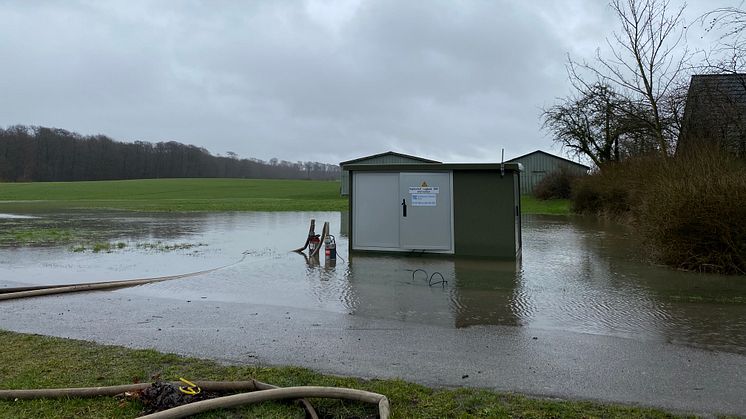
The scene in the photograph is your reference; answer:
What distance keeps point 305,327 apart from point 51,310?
11.5ft

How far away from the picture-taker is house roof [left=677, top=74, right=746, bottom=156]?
14.0 meters

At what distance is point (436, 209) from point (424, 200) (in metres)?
0.33

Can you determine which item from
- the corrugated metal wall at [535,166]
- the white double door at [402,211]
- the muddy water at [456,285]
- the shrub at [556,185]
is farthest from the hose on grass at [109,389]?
the corrugated metal wall at [535,166]

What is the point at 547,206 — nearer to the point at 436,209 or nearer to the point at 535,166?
the point at 535,166

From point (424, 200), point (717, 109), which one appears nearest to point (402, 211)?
point (424, 200)

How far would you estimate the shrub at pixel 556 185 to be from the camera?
4041 centimetres

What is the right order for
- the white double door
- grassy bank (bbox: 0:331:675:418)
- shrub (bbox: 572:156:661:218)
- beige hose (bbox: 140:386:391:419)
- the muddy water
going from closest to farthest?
beige hose (bbox: 140:386:391:419), grassy bank (bbox: 0:331:675:418), the muddy water, the white double door, shrub (bbox: 572:156:661:218)

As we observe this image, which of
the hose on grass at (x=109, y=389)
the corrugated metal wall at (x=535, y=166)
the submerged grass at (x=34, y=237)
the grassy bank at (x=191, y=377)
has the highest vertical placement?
the corrugated metal wall at (x=535, y=166)

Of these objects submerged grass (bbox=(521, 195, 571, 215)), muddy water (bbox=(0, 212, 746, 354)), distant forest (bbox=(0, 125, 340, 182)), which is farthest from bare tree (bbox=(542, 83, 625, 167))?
distant forest (bbox=(0, 125, 340, 182))

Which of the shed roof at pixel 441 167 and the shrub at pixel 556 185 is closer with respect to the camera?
the shed roof at pixel 441 167

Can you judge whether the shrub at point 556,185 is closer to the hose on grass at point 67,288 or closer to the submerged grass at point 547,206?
the submerged grass at point 547,206

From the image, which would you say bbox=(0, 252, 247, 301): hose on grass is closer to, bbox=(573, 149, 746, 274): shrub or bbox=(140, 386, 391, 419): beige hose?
bbox=(140, 386, 391, 419): beige hose

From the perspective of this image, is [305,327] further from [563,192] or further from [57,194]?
[57,194]

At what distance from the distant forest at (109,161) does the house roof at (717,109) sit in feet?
348
